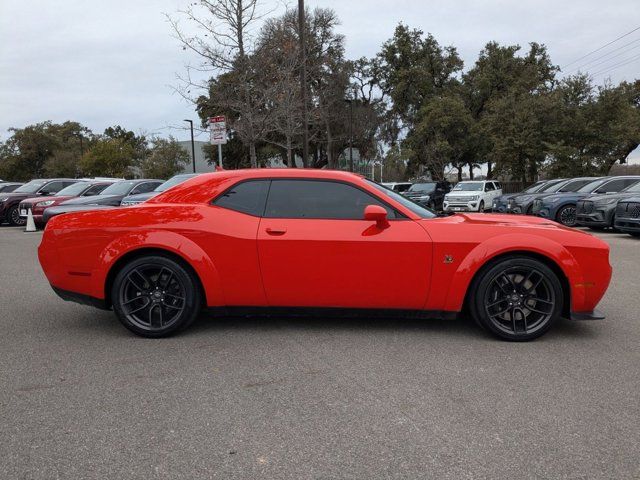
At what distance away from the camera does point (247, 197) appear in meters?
4.76

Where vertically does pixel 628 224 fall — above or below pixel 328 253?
below

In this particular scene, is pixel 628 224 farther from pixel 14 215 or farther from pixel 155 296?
pixel 14 215

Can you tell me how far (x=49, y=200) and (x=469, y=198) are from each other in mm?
16589

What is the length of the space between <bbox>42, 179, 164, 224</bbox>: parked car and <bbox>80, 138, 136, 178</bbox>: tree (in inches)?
1929

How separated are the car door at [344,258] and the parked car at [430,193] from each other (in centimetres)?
2059

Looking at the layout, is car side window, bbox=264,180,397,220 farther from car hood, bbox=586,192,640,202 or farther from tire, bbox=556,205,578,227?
tire, bbox=556,205,578,227

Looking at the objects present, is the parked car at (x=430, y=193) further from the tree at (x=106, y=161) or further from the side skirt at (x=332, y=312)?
the tree at (x=106, y=161)

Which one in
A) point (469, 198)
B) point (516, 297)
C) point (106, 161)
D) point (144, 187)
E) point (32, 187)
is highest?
point (106, 161)

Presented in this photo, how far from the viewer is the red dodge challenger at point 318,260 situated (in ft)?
14.6

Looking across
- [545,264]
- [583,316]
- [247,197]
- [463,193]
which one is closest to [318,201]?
[247,197]

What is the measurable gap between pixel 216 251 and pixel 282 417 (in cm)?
188

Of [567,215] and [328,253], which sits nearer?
[328,253]

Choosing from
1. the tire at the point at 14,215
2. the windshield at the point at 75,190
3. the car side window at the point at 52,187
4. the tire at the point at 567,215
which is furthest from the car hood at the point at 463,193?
the tire at the point at 14,215

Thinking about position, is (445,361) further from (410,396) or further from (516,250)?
(516,250)
